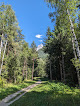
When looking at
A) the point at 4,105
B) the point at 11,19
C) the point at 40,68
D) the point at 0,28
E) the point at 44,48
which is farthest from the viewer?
the point at 40,68

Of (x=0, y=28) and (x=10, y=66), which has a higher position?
(x=0, y=28)

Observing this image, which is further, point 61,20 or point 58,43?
point 58,43

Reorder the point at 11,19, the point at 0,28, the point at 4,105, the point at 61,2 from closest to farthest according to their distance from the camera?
1. the point at 4,105
2. the point at 61,2
3. the point at 0,28
4. the point at 11,19

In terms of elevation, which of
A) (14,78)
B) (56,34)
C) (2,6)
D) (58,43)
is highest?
(2,6)

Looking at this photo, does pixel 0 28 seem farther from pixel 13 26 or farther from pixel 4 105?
pixel 4 105

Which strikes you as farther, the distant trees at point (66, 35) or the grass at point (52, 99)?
the distant trees at point (66, 35)

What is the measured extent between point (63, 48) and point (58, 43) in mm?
1757

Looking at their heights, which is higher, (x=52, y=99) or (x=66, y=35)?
(x=66, y=35)

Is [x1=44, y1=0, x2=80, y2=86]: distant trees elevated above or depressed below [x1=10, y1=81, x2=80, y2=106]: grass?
above

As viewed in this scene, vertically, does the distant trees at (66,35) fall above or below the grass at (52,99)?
above

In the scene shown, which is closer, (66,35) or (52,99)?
(52,99)

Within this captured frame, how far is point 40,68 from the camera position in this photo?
2685 inches

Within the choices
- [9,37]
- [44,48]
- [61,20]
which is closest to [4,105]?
[61,20]

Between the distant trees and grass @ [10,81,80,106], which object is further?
the distant trees
